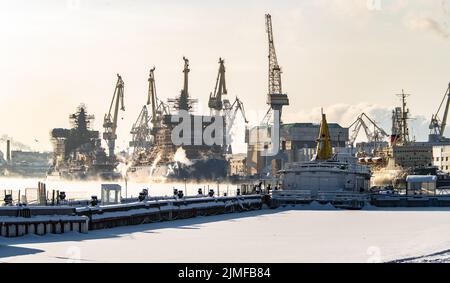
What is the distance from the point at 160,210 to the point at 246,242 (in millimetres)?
21501

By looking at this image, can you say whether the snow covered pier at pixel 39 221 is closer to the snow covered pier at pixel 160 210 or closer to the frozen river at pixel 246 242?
the frozen river at pixel 246 242

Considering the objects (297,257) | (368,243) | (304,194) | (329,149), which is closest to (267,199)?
(304,194)

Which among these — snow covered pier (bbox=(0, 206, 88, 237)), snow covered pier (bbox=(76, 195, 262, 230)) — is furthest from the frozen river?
snow covered pier (bbox=(76, 195, 262, 230))

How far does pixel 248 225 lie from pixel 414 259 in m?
24.7

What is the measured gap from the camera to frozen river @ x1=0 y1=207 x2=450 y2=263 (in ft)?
126

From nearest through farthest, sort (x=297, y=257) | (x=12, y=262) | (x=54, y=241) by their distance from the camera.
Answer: (x=12, y=262)
(x=297, y=257)
(x=54, y=241)

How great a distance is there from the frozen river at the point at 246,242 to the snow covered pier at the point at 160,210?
1.29 meters

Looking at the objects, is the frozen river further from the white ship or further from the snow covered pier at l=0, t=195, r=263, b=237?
the white ship

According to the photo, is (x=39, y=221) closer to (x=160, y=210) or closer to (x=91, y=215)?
(x=91, y=215)

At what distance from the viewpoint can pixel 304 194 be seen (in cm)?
9106

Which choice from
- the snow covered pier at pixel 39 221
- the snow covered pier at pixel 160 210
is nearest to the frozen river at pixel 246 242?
the snow covered pier at pixel 39 221

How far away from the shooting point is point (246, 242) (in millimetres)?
46094

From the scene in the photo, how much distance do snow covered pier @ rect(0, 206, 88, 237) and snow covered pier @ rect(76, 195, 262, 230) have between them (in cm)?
180
